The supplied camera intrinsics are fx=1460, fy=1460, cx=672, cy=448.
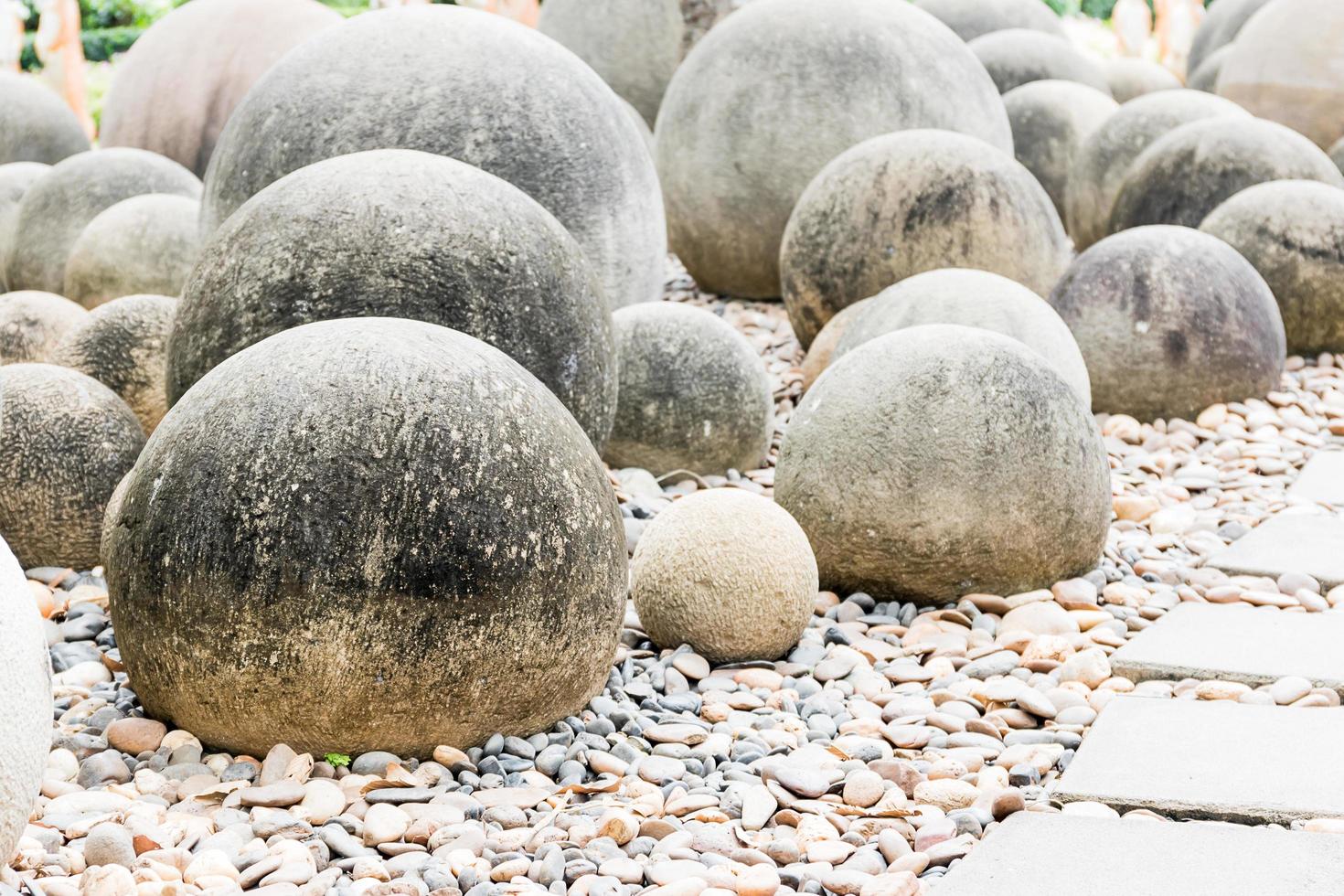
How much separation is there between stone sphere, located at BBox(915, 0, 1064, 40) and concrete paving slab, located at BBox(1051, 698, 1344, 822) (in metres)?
11.4

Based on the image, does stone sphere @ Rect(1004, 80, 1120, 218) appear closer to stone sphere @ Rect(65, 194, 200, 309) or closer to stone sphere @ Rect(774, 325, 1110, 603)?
stone sphere @ Rect(65, 194, 200, 309)

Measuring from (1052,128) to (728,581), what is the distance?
7.67 meters

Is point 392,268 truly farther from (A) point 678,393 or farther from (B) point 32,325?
(B) point 32,325

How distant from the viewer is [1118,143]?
989 centimetres

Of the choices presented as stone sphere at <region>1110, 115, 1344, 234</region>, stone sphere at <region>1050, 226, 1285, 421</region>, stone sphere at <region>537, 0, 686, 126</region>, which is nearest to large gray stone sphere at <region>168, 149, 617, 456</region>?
stone sphere at <region>1050, 226, 1285, 421</region>

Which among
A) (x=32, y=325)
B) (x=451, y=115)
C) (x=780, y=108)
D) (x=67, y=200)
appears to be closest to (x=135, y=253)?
Answer: (x=32, y=325)

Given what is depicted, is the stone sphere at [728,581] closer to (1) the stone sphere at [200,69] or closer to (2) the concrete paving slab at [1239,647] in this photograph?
(2) the concrete paving slab at [1239,647]

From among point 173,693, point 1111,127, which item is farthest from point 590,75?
point 1111,127

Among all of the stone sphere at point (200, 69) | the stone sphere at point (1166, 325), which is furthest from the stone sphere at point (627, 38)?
the stone sphere at point (1166, 325)

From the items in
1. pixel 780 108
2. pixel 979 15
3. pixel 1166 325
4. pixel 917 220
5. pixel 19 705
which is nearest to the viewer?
pixel 19 705

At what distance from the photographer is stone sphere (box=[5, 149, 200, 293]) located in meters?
7.91

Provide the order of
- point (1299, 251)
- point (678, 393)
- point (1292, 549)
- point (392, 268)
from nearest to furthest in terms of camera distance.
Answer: point (392, 268) → point (1292, 549) → point (678, 393) → point (1299, 251)

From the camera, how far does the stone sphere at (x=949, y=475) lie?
14.4ft

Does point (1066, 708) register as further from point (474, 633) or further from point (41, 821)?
point (41, 821)
